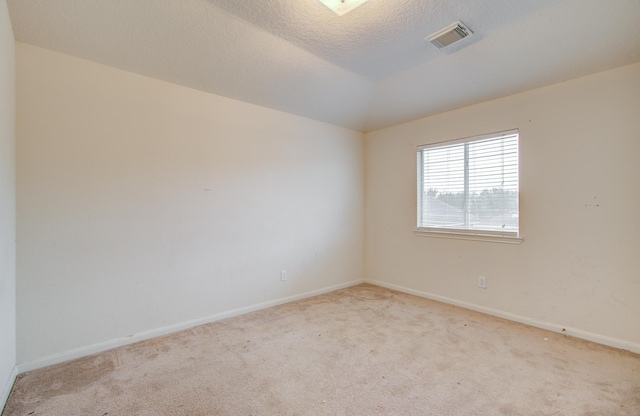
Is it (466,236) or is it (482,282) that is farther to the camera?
(466,236)

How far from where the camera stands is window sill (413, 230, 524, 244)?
2913 mm

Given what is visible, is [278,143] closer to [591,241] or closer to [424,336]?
[424,336]

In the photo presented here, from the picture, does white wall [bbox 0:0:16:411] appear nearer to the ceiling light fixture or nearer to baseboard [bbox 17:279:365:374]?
baseboard [bbox 17:279:365:374]

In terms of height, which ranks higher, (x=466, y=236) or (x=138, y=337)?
(x=466, y=236)

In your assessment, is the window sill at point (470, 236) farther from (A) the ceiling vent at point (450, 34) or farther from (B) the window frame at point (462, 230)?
(A) the ceiling vent at point (450, 34)

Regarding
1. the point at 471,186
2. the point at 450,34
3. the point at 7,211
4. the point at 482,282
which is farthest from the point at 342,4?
the point at 482,282

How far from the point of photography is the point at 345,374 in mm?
1952

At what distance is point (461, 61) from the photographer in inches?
98.0

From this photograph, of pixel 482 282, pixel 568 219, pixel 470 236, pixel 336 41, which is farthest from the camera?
pixel 470 236

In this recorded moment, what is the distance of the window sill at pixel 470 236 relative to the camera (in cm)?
291

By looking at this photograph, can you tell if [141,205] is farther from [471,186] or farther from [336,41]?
[471,186]

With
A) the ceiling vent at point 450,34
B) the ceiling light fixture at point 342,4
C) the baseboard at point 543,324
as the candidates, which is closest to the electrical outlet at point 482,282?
the baseboard at point 543,324

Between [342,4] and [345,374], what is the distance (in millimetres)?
2444

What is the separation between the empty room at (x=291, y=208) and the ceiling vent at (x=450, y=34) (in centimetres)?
2
